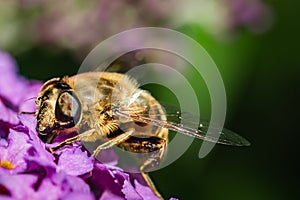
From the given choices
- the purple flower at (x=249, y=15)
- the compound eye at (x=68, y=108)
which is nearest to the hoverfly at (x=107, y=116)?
the compound eye at (x=68, y=108)

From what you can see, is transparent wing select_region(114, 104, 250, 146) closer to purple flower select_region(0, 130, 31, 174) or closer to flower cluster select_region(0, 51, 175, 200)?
flower cluster select_region(0, 51, 175, 200)

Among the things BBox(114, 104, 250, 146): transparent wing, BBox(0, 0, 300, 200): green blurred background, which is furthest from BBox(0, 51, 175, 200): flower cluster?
BBox(0, 0, 300, 200): green blurred background

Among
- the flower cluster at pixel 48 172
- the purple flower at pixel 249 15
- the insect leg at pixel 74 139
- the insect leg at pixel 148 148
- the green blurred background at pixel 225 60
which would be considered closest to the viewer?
the flower cluster at pixel 48 172

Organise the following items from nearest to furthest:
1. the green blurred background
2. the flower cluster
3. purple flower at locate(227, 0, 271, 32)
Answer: the flower cluster < the green blurred background < purple flower at locate(227, 0, 271, 32)

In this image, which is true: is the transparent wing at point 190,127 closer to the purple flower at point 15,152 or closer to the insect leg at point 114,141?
the insect leg at point 114,141

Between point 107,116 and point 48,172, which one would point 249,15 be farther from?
point 48,172
